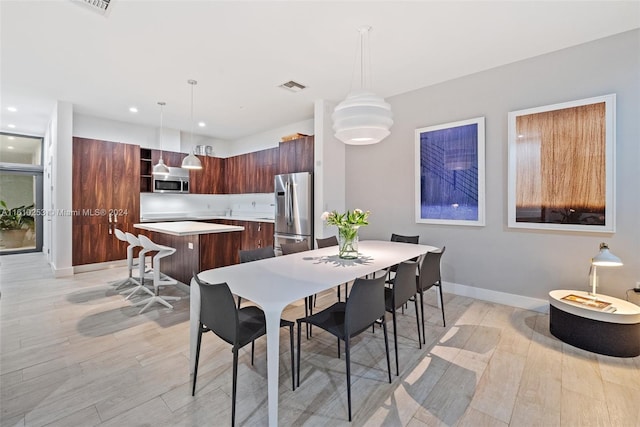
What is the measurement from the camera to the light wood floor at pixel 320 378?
163 cm

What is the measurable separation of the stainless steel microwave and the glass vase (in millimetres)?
4926

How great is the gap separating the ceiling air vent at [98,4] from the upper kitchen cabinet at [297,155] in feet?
9.62

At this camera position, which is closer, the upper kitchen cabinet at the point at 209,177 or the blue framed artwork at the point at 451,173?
the blue framed artwork at the point at 451,173

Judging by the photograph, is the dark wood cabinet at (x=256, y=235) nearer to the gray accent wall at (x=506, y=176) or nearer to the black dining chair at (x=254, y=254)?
Result: the gray accent wall at (x=506, y=176)

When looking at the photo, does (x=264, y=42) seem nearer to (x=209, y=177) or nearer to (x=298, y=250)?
(x=298, y=250)

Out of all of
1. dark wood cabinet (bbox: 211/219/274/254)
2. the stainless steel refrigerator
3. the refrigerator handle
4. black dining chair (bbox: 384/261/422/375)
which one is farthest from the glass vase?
dark wood cabinet (bbox: 211/219/274/254)

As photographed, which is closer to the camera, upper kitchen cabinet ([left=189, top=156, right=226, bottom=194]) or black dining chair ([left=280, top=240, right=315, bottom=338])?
black dining chair ([left=280, top=240, right=315, bottom=338])

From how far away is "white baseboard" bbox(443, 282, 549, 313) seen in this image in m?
3.11

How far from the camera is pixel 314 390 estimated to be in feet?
6.05

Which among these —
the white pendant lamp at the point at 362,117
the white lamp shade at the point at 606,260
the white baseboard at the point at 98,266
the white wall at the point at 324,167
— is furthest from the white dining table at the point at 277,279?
the white baseboard at the point at 98,266

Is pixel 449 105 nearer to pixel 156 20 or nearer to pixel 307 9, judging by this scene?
pixel 307 9

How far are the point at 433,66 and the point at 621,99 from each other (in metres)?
1.79

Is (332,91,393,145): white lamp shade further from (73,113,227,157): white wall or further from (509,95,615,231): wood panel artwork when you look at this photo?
(73,113,227,157): white wall

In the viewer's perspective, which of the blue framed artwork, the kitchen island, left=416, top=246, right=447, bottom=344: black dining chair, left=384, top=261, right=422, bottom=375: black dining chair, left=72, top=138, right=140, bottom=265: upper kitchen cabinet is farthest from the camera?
left=72, top=138, right=140, bottom=265: upper kitchen cabinet
